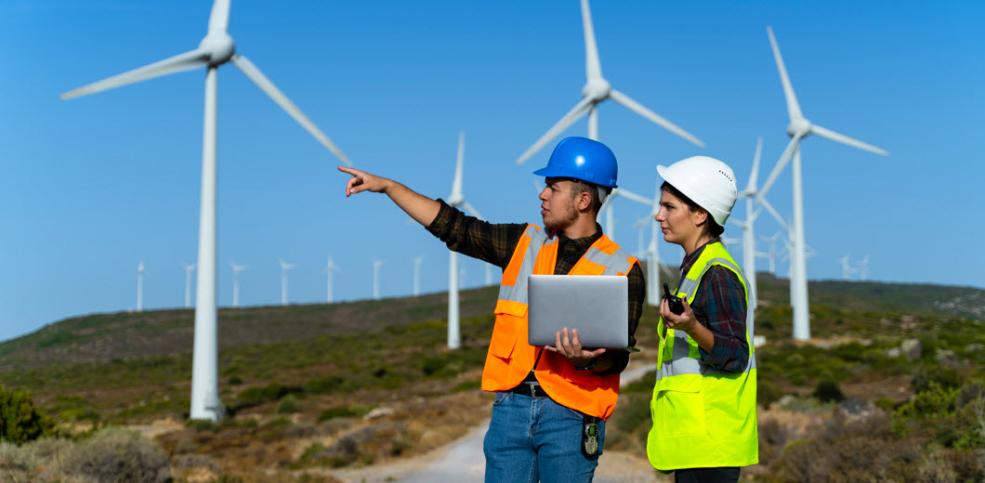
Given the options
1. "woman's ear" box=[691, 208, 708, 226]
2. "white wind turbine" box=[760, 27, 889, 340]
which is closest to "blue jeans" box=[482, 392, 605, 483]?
"woman's ear" box=[691, 208, 708, 226]

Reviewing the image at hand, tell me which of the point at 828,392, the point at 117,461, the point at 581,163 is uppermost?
the point at 581,163

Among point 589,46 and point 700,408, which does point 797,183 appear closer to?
point 589,46

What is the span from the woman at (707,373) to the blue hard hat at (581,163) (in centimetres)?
39

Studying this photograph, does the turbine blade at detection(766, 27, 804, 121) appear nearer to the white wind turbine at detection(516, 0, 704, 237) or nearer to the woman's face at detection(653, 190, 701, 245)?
the white wind turbine at detection(516, 0, 704, 237)

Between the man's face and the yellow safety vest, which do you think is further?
the man's face

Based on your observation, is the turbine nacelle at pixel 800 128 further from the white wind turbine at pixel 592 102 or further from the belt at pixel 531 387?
the belt at pixel 531 387

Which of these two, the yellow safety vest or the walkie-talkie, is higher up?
the walkie-talkie

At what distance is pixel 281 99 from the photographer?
105 feet

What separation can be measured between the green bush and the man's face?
1379cm

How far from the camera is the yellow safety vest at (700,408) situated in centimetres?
421

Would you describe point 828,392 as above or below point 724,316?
below

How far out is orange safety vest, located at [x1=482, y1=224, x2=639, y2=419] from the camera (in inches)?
181

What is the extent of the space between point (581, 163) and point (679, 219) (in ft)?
1.77

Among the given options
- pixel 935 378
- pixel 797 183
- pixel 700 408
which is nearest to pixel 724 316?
pixel 700 408
